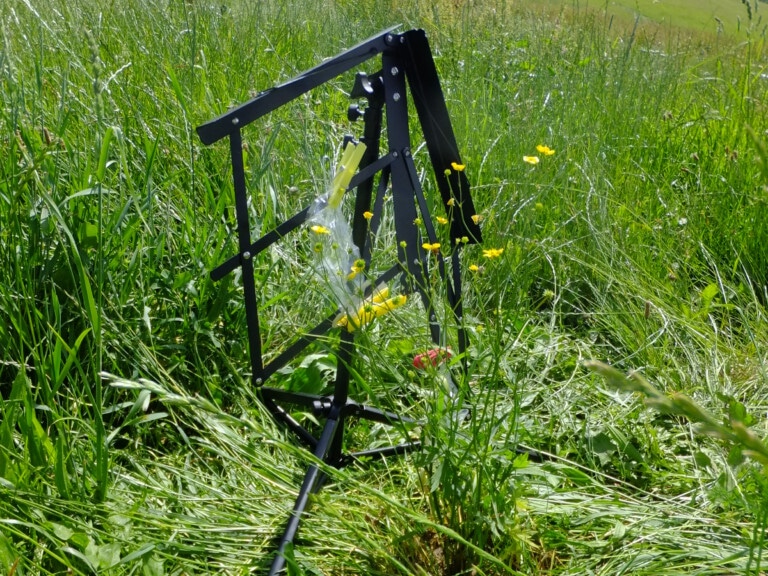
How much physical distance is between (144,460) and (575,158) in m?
2.20

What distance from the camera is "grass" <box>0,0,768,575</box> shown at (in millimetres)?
1628

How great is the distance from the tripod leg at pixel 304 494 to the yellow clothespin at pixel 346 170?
20.0 inches

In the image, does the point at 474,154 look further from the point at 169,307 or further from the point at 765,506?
the point at 765,506

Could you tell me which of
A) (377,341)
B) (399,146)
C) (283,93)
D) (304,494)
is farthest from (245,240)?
(377,341)

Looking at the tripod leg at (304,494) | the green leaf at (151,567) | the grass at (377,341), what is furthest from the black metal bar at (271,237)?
the green leaf at (151,567)

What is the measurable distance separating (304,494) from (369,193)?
68cm

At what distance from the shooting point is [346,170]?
1795mm

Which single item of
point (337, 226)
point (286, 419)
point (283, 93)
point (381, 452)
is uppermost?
point (283, 93)

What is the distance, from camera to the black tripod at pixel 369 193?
1.75 metres

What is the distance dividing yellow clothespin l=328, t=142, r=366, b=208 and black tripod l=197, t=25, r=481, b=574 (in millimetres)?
26

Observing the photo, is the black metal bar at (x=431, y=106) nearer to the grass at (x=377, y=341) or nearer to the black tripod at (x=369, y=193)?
the black tripod at (x=369, y=193)

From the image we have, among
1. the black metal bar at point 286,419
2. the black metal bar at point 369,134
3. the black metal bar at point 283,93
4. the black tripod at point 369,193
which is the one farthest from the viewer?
the black metal bar at point 286,419

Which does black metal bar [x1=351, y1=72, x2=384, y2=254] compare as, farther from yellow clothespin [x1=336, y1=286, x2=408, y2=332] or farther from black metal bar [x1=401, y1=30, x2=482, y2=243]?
yellow clothespin [x1=336, y1=286, x2=408, y2=332]

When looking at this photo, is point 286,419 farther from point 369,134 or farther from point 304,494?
point 369,134
